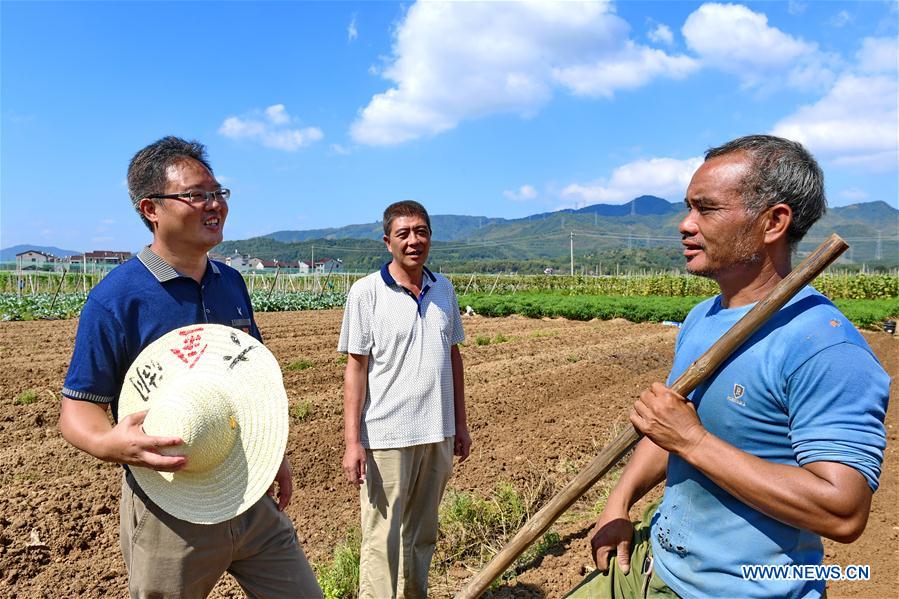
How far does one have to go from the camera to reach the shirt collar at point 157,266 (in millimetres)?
2305

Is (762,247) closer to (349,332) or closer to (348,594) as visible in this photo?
(349,332)

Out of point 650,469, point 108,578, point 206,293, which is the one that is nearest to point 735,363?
point 650,469

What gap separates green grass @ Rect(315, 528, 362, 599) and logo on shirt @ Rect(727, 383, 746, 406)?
278 centimetres

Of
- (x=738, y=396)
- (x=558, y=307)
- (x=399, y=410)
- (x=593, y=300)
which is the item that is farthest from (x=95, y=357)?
(x=593, y=300)

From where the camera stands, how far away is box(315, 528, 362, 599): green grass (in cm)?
356

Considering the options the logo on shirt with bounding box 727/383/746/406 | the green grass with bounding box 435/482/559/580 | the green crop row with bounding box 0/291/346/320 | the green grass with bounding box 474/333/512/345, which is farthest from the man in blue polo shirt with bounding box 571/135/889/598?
the green crop row with bounding box 0/291/346/320

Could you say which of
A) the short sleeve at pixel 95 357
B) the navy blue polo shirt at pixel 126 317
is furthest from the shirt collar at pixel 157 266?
the short sleeve at pixel 95 357

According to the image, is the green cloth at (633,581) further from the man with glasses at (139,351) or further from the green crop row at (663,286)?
the green crop row at (663,286)

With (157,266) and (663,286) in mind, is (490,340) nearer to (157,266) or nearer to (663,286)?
(157,266)

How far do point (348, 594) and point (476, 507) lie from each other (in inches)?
47.0

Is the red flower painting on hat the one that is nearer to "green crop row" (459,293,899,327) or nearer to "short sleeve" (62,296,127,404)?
"short sleeve" (62,296,127,404)

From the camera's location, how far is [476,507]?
450 centimetres

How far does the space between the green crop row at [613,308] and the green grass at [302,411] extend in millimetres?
16028

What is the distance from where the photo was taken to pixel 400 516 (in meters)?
3.25
